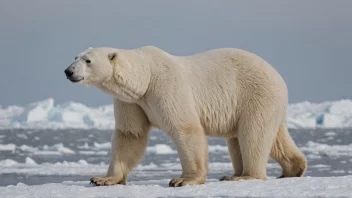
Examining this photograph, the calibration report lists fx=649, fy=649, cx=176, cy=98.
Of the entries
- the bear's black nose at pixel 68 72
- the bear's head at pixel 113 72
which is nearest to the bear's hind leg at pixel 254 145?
the bear's head at pixel 113 72

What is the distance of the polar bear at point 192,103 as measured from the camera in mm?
6426

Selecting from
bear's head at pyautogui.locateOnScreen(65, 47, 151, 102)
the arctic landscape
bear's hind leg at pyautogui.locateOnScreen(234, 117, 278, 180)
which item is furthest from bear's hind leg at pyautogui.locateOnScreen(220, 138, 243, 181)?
bear's head at pyautogui.locateOnScreen(65, 47, 151, 102)

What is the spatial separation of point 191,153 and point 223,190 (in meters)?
0.62

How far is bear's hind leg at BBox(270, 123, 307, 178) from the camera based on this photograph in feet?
24.4

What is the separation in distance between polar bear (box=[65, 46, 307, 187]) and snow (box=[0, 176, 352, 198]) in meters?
0.31

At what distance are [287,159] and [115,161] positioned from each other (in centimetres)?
203

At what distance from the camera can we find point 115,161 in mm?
6793

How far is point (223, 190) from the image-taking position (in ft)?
19.6

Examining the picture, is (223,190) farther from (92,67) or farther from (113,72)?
(92,67)

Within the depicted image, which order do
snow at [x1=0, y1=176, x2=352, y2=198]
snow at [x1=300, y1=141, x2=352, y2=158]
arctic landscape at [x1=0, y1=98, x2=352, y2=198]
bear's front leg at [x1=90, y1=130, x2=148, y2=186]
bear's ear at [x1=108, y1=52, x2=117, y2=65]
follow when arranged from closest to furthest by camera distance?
1. snow at [x1=0, y1=176, x2=352, y2=198]
2. arctic landscape at [x1=0, y1=98, x2=352, y2=198]
3. bear's ear at [x1=108, y1=52, x2=117, y2=65]
4. bear's front leg at [x1=90, y1=130, x2=148, y2=186]
5. snow at [x1=300, y1=141, x2=352, y2=158]

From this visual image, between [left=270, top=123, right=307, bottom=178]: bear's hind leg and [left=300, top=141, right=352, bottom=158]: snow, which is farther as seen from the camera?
[left=300, top=141, right=352, bottom=158]: snow

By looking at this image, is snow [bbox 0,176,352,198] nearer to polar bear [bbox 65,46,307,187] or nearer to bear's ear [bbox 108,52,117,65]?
polar bear [bbox 65,46,307,187]

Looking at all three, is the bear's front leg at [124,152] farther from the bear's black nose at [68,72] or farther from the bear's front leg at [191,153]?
the bear's black nose at [68,72]

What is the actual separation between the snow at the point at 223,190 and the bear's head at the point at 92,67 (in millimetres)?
1075
